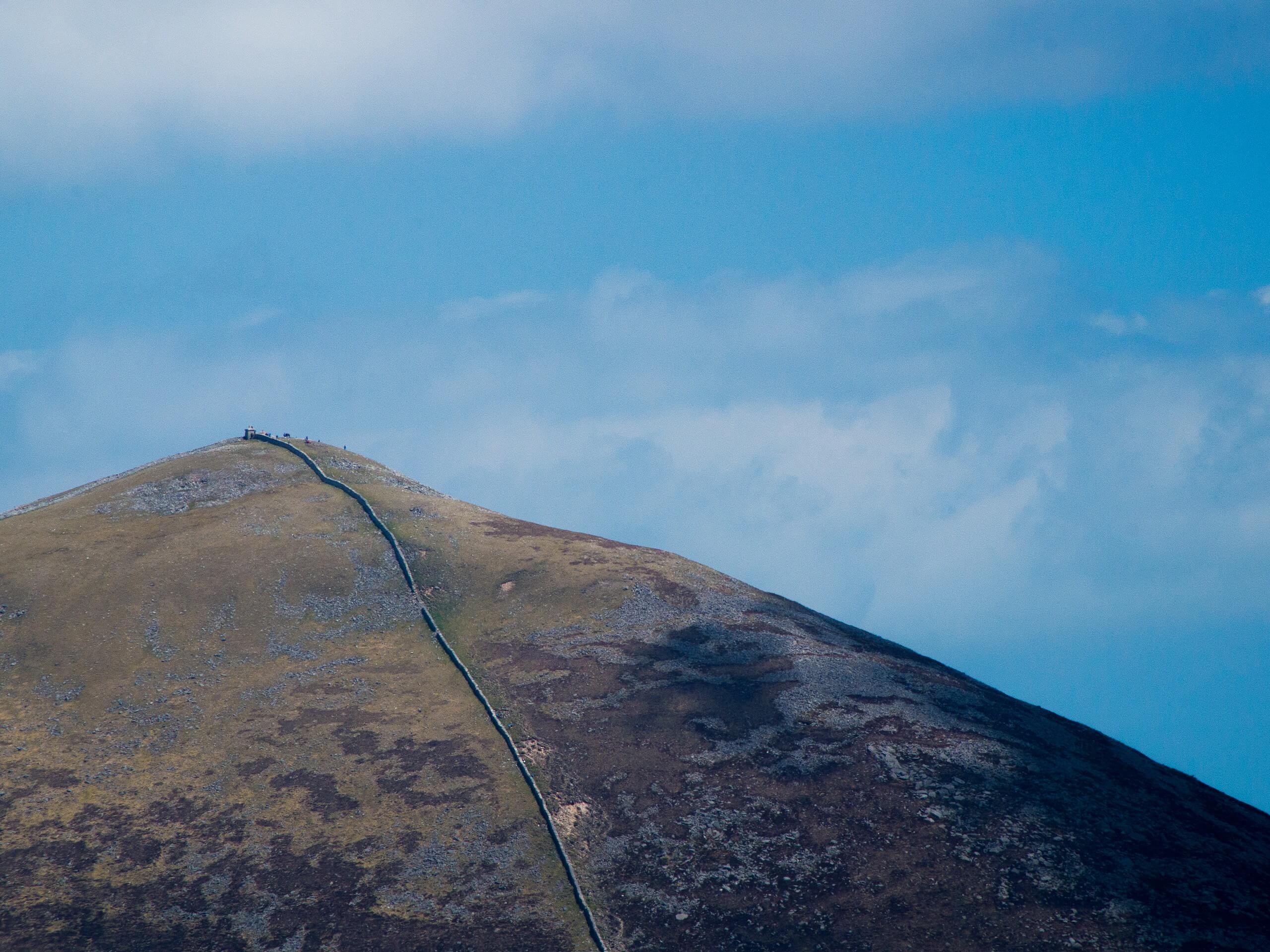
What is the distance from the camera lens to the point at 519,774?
72.1 meters

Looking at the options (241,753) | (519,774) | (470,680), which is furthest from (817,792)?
(241,753)

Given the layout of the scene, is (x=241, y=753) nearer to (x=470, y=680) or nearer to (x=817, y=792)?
(x=470, y=680)

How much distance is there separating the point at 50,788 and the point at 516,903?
32572 mm

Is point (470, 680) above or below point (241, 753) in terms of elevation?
above

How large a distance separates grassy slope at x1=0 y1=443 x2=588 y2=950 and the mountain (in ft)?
0.74

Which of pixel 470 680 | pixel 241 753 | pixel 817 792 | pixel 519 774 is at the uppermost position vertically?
pixel 817 792

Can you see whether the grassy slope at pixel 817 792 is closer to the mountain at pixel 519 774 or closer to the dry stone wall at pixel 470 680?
the mountain at pixel 519 774

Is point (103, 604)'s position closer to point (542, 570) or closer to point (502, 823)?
point (542, 570)

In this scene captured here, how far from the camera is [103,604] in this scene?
3519 inches

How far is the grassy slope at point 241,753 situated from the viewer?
59.2 metres

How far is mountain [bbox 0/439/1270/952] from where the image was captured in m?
58.4

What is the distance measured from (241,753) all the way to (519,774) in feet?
65.1

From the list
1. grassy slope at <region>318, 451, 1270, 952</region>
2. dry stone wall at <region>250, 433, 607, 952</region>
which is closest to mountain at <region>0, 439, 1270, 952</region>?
grassy slope at <region>318, 451, 1270, 952</region>

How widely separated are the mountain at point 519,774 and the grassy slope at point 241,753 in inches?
8.9
